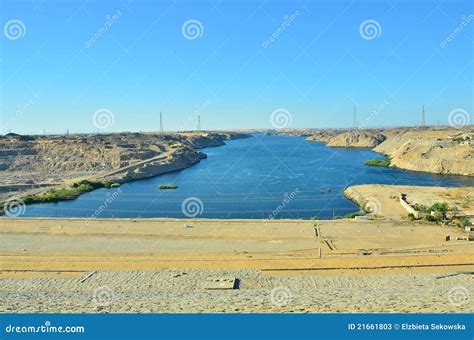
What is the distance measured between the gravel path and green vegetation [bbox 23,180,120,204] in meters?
19.7

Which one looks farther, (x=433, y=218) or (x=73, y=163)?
(x=73, y=163)

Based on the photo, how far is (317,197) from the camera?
1207 inches

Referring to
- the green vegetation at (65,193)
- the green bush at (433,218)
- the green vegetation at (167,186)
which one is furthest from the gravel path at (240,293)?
the green vegetation at (167,186)

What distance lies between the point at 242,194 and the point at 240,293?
21.0m

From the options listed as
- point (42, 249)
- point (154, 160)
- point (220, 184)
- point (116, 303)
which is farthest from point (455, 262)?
point (154, 160)

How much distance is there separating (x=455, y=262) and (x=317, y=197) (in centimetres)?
1624

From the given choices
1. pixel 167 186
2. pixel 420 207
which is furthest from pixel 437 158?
pixel 167 186

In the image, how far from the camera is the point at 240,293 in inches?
447

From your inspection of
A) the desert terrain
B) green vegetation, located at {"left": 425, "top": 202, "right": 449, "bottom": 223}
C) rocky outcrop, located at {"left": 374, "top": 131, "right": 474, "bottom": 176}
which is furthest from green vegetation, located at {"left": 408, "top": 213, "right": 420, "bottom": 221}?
the desert terrain

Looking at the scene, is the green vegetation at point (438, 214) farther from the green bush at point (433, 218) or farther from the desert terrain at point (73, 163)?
the desert terrain at point (73, 163)

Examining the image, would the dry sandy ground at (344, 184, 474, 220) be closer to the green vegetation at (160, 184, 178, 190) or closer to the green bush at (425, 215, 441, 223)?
the green bush at (425, 215, 441, 223)

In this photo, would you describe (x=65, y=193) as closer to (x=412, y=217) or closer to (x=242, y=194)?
(x=242, y=194)

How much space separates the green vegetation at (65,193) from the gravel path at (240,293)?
777 inches

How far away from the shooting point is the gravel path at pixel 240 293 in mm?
9273
